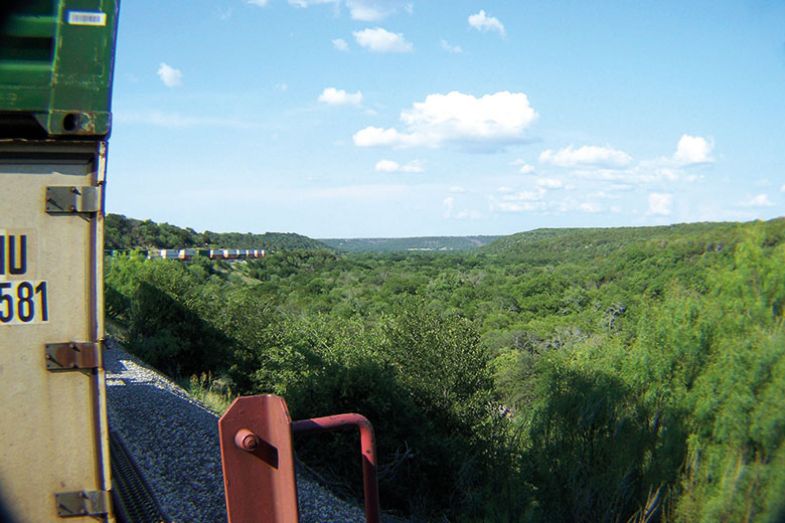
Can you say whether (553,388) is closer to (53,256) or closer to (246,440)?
(53,256)

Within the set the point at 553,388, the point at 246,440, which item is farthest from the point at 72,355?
the point at 553,388

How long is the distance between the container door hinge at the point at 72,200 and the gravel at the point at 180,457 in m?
6.30

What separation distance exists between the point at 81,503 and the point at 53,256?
3.52ft

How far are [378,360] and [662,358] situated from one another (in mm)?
14155

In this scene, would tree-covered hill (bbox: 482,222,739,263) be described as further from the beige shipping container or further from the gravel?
the beige shipping container

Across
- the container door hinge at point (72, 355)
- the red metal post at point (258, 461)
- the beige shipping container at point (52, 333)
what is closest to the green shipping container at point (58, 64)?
the beige shipping container at point (52, 333)

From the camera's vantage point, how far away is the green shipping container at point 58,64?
117 inches

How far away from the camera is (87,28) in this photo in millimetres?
3021

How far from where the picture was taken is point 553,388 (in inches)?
360

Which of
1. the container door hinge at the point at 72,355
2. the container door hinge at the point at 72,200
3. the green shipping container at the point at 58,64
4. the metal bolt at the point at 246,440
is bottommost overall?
the metal bolt at the point at 246,440

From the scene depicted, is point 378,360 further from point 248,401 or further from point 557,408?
point 248,401

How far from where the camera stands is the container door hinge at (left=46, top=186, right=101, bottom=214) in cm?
298

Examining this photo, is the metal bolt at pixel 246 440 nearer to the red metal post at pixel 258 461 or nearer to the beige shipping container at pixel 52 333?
the red metal post at pixel 258 461

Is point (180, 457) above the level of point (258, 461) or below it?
below
